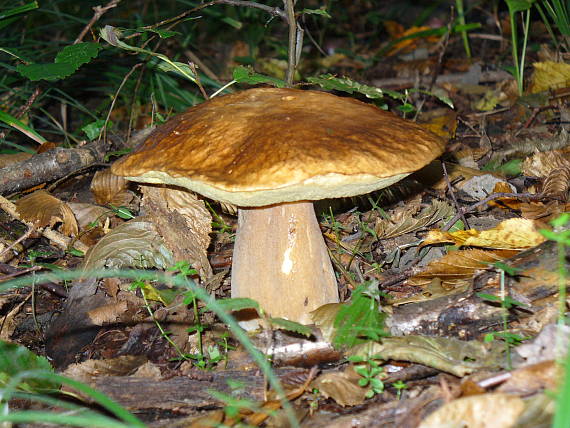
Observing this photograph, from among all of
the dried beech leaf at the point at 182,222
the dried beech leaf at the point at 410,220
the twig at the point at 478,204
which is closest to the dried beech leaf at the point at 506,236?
the twig at the point at 478,204

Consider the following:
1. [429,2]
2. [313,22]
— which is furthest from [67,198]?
[429,2]

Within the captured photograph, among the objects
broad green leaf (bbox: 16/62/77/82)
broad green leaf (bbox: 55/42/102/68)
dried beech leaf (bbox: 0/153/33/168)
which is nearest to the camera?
broad green leaf (bbox: 16/62/77/82)

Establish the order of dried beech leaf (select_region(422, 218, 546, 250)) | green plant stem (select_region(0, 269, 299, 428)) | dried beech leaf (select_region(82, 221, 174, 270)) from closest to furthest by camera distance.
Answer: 1. green plant stem (select_region(0, 269, 299, 428))
2. dried beech leaf (select_region(422, 218, 546, 250))
3. dried beech leaf (select_region(82, 221, 174, 270))

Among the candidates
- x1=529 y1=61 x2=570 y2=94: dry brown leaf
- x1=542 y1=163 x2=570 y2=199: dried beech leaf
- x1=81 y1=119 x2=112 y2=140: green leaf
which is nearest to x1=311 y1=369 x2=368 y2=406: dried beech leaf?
x1=542 y1=163 x2=570 y2=199: dried beech leaf

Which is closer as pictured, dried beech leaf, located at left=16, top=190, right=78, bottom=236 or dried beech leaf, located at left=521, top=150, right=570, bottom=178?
dried beech leaf, located at left=16, top=190, right=78, bottom=236

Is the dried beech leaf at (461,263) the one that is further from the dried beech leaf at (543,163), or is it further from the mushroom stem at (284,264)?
the dried beech leaf at (543,163)

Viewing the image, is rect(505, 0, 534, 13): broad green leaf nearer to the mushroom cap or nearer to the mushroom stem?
the mushroom cap

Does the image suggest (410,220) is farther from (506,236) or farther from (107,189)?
(107,189)

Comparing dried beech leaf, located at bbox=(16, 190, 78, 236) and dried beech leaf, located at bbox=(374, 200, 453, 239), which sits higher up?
dried beech leaf, located at bbox=(374, 200, 453, 239)
